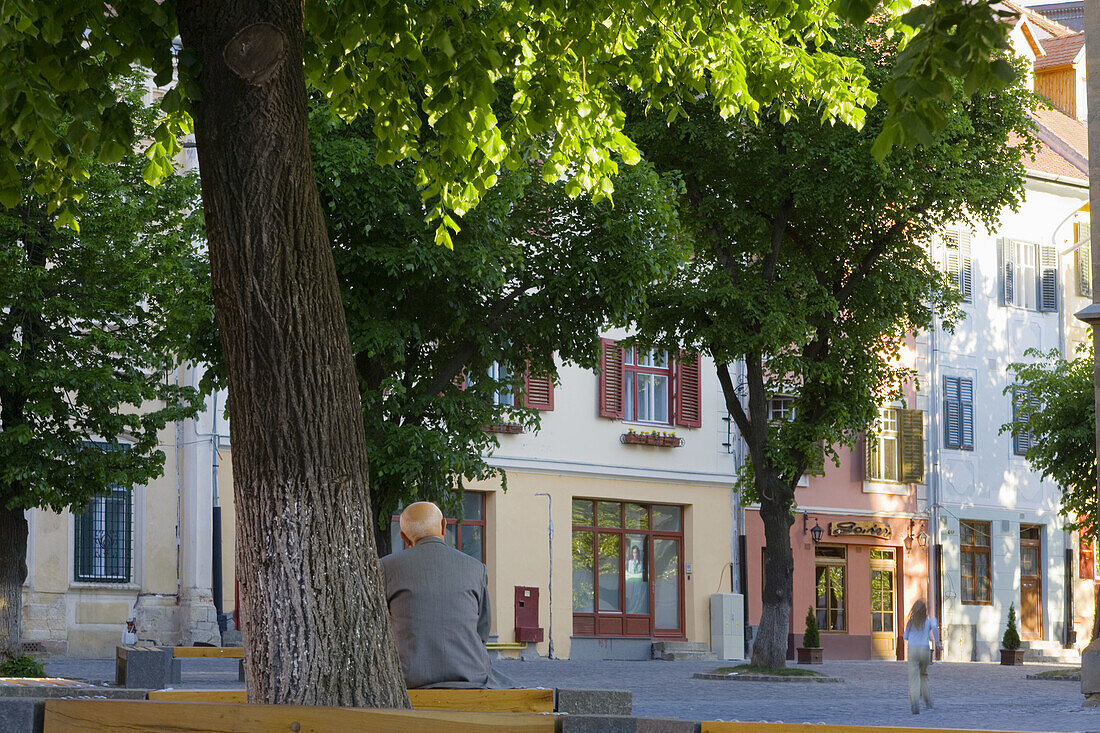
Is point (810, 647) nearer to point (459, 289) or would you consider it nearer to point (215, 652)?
point (459, 289)

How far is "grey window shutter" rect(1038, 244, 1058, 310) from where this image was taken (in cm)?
4472

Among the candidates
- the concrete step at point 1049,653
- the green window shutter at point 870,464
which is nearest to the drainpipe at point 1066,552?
the concrete step at point 1049,653

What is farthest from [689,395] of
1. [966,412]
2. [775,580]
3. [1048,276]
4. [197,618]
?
[197,618]

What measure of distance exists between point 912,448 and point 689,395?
6.95 meters

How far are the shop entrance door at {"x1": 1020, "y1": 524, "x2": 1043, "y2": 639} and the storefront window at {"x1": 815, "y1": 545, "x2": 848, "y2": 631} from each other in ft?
20.0

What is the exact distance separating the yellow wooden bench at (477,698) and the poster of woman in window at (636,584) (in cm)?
2964

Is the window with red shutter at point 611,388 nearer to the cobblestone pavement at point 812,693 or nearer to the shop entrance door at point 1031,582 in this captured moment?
the cobblestone pavement at point 812,693

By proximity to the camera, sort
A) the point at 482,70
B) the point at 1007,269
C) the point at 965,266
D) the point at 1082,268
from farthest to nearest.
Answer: the point at 1082,268 → the point at 1007,269 → the point at 965,266 → the point at 482,70

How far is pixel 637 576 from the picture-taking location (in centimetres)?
3666

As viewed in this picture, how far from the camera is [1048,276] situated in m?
44.8

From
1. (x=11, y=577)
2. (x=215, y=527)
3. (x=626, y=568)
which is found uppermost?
(x=215, y=527)

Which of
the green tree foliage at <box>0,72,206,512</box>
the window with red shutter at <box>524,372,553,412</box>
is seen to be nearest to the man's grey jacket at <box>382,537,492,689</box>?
the green tree foliage at <box>0,72,206,512</box>

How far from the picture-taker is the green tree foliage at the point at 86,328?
17.9m

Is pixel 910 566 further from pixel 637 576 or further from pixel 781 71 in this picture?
pixel 781 71
